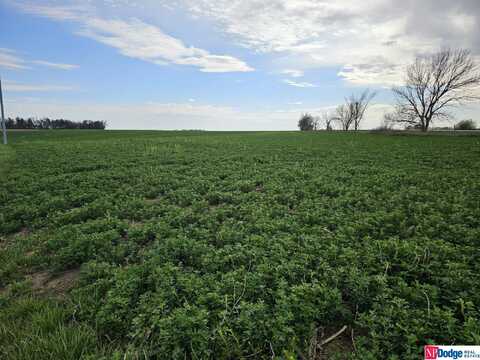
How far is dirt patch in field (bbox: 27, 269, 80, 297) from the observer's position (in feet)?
11.4

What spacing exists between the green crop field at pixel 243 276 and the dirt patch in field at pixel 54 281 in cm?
2

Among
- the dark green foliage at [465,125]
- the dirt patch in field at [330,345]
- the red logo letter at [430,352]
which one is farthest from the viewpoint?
the dark green foliage at [465,125]

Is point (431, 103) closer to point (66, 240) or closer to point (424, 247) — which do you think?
point (424, 247)

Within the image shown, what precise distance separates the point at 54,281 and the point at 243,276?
3.02 metres

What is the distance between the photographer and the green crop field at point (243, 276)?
7.88 feet

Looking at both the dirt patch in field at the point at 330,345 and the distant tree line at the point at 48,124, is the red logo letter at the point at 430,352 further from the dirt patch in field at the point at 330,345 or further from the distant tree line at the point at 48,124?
the distant tree line at the point at 48,124

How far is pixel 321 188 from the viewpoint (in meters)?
7.38

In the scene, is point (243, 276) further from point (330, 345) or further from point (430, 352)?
point (430, 352)

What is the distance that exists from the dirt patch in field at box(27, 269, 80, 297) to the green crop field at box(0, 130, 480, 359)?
22 millimetres

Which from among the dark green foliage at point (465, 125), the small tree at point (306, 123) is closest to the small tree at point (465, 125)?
the dark green foliage at point (465, 125)

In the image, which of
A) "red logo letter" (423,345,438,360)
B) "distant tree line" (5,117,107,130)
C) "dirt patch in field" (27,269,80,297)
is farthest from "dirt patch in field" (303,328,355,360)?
"distant tree line" (5,117,107,130)

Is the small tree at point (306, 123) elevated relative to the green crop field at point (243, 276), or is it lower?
elevated

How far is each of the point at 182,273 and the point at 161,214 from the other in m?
2.83

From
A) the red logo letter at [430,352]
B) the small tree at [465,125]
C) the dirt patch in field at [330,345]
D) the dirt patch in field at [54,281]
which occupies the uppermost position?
the small tree at [465,125]
